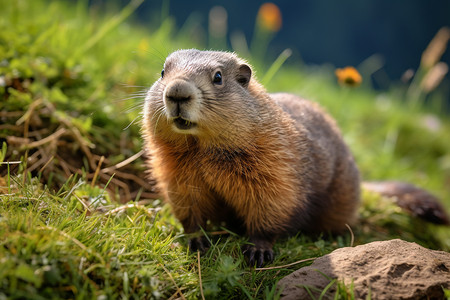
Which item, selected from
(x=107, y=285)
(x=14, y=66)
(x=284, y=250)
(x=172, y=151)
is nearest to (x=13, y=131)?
(x=14, y=66)

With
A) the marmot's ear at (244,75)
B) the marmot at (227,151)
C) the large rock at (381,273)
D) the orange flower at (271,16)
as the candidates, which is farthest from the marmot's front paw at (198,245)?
the orange flower at (271,16)

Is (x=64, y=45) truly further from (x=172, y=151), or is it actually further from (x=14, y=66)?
(x=172, y=151)

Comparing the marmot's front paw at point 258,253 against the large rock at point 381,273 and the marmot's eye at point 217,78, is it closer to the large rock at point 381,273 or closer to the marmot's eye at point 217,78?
the large rock at point 381,273

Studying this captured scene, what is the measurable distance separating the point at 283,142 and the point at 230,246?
966 millimetres

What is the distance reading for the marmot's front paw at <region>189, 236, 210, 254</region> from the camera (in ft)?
10.1

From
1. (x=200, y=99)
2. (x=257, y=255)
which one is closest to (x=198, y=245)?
(x=257, y=255)

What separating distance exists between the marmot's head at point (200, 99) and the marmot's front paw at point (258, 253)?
0.93 m

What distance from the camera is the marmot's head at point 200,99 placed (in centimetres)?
271

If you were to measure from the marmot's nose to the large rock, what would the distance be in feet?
4.55

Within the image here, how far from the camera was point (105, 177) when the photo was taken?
4.05 metres

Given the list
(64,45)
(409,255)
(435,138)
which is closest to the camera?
(409,255)

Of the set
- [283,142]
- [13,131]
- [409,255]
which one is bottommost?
[409,255]

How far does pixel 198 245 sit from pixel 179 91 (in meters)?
1.26

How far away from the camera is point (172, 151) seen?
3201 mm
